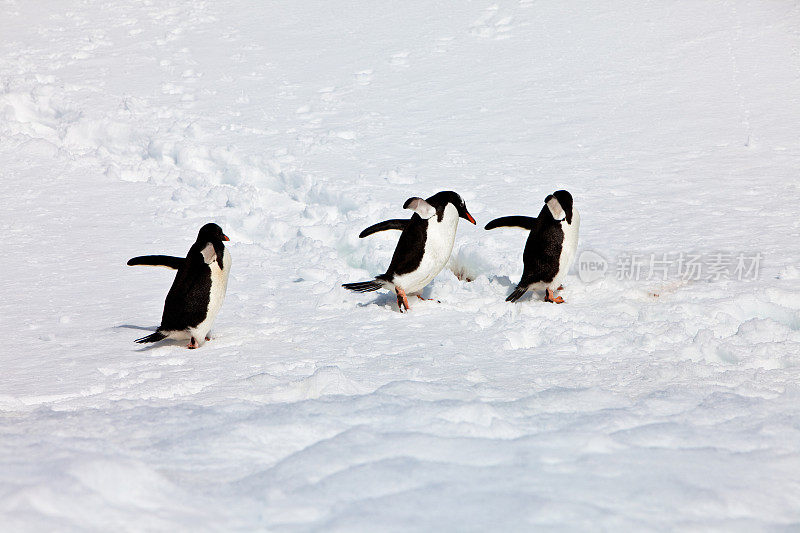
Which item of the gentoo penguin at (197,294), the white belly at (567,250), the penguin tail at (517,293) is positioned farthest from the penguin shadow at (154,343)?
the white belly at (567,250)

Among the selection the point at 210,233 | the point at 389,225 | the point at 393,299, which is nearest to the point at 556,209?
the point at 389,225

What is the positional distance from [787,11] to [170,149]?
709 cm

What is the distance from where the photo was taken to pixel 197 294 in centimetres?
359

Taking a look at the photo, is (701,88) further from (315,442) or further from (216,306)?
(315,442)

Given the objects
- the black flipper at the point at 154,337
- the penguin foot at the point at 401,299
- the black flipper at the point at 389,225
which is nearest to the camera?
the black flipper at the point at 154,337

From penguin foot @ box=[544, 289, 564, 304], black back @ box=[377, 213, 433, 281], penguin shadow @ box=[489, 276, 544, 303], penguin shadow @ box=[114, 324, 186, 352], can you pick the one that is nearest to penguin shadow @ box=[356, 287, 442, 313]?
black back @ box=[377, 213, 433, 281]

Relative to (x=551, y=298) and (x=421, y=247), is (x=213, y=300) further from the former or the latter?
(x=551, y=298)

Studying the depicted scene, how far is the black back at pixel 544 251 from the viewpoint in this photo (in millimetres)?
3836

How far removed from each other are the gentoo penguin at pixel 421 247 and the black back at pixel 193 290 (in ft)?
2.75

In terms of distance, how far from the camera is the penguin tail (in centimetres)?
382

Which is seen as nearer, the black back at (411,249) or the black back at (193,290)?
the black back at (193,290)

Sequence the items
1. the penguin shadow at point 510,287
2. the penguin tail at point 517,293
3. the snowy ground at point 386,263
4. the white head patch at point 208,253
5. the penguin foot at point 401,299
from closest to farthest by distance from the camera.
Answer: the snowy ground at point 386,263
the white head patch at point 208,253
the penguin tail at point 517,293
the penguin foot at point 401,299
the penguin shadow at point 510,287

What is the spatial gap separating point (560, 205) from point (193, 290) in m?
2.01
